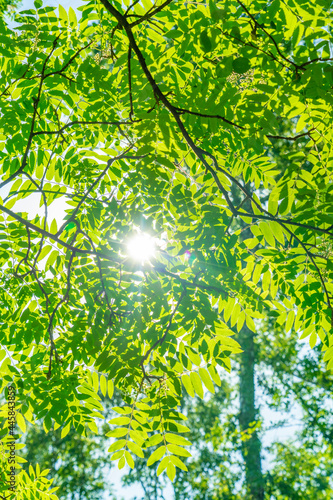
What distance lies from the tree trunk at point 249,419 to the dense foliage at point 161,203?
29.7ft

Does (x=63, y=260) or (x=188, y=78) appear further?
(x=63, y=260)

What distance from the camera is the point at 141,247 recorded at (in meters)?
2.86

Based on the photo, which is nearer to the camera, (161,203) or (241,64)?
(241,64)

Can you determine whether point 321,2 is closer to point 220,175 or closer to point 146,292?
point 220,175

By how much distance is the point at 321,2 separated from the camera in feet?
7.71

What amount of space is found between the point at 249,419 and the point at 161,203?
10.8 meters

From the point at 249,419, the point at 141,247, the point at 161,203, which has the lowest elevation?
the point at 141,247

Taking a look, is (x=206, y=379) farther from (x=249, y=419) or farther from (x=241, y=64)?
(x=249, y=419)

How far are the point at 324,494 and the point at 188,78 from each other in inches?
516

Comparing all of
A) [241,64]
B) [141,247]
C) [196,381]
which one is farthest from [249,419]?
[241,64]

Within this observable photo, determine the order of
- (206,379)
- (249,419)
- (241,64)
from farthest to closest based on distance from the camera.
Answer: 1. (249,419)
2. (206,379)
3. (241,64)

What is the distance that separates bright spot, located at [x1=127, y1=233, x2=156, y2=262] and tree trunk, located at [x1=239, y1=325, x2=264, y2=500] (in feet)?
31.2

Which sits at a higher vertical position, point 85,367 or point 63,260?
point 63,260

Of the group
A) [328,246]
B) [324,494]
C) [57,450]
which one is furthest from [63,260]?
[57,450]
